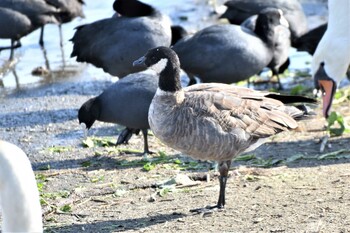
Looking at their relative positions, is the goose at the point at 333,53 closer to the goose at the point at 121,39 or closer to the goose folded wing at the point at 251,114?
the goose folded wing at the point at 251,114

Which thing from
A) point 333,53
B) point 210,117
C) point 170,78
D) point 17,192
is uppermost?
point 17,192

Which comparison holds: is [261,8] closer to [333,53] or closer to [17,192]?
[333,53]

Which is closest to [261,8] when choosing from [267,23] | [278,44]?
[278,44]

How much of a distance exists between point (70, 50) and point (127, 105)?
16.9 ft

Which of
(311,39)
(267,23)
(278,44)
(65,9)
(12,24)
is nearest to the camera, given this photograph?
(267,23)

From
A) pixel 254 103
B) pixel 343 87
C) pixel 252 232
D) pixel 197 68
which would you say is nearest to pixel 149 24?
pixel 197 68

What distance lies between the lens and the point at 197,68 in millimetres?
10633

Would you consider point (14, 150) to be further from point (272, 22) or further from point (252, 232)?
point (272, 22)

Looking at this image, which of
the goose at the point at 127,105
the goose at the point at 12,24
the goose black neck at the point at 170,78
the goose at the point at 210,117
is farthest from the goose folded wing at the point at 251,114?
the goose at the point at 12,24

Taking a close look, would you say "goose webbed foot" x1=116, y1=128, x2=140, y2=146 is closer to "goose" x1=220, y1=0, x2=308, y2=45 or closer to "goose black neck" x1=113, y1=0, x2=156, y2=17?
"goose black neck" x1=113, y1=0, x2=156, y2=17

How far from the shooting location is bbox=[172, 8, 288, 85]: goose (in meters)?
10.6

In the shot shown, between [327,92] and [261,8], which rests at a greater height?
[327,92]

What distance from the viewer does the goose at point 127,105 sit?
8.84 m

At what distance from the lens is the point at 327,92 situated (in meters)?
9.26
